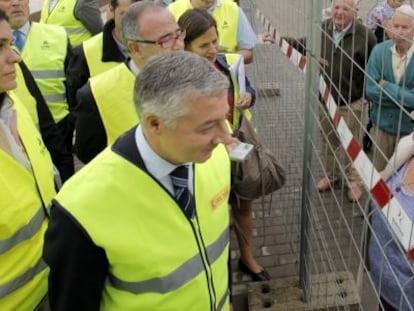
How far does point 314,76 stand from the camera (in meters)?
2.61

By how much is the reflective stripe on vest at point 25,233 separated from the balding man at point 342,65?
1.30m

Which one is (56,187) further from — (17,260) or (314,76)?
(314,76)

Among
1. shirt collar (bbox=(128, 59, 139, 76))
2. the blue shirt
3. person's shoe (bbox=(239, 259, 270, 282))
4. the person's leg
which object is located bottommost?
person's shoe (bbox=(239, 259, 270, 282))

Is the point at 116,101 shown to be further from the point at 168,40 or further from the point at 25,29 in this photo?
the point at 25,29

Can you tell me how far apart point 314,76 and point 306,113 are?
242 millimetres

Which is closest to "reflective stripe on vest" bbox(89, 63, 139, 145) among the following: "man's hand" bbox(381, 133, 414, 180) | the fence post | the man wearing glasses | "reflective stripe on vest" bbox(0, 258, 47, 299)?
the man wearing glasses

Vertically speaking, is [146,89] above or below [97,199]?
above

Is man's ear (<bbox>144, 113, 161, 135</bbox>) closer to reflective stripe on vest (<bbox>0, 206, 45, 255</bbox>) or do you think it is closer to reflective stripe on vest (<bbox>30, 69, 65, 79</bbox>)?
reflective stripe on vest (<bbox>0, 206, 45, 255</bbox>)

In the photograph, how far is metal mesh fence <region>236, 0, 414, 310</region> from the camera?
179cm

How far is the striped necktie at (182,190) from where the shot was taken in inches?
63.1

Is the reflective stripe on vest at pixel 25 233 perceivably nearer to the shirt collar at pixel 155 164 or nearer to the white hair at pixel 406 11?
the shirt collar at pixel 155 164

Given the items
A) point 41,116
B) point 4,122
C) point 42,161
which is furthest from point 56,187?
point 41,116

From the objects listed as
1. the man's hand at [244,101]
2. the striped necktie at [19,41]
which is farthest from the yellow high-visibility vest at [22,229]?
the striped necktie at [19,41]

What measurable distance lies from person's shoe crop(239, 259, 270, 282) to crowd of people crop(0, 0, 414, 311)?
52.3 inches
